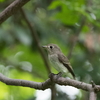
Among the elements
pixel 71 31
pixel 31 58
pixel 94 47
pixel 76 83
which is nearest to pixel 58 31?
pixel 71 31

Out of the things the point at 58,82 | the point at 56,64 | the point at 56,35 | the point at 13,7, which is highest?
the point at 56,35

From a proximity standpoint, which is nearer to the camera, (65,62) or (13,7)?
(13,7)

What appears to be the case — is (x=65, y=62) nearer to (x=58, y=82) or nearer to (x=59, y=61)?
(x=59, y=61)

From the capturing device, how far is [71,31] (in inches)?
209

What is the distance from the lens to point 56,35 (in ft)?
16.1

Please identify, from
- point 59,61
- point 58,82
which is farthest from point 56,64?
point 58,82

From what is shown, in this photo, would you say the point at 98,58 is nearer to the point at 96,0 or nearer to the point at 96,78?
the point at 96,78

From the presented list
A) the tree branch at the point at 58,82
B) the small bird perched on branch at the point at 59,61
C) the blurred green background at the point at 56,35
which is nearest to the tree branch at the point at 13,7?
the tree branch at the point at 58,82

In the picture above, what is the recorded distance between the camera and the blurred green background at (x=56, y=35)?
421 centimetres

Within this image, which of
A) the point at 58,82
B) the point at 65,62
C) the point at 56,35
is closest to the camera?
the point at 58,82

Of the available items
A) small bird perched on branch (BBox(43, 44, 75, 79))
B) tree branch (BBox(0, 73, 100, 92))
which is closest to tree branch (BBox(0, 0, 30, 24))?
tree branch (BBox(0, 73, 100, 92))

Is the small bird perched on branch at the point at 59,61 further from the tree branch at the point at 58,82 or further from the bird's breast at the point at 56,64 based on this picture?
the tree branch at the point at 58,82

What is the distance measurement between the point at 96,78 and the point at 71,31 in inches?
49.0

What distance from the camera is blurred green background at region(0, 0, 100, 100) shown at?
421 centimetres
